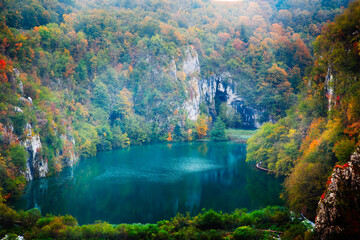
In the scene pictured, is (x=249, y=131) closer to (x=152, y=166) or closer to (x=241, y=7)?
(x=152, y=166)

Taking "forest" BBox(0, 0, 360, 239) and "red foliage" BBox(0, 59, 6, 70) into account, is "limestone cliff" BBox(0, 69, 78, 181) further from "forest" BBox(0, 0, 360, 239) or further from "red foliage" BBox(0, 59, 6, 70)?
"red foliage" BBox(0, 59, 6, 70)

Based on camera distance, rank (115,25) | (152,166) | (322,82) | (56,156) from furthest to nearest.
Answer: (115,25) → (152,166) → (56,156) → (322,82)

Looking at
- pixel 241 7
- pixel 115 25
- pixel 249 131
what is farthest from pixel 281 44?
pixel 115 25

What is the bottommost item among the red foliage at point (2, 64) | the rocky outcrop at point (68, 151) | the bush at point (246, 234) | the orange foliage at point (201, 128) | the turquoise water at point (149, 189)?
the turquoise water at point (149, 189)

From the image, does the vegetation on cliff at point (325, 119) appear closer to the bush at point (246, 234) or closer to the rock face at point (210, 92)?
the bush at point (246, 234)

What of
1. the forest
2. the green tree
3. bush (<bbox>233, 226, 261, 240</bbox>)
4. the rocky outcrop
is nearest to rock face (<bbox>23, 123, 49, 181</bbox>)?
the forest

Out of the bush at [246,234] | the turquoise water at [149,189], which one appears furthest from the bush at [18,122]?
the bush at [246,234]

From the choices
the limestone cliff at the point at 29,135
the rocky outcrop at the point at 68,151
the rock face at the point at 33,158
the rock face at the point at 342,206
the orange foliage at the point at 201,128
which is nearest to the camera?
the rock face at the point at 342,206

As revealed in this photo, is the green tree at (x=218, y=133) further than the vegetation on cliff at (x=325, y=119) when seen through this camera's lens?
Yes
